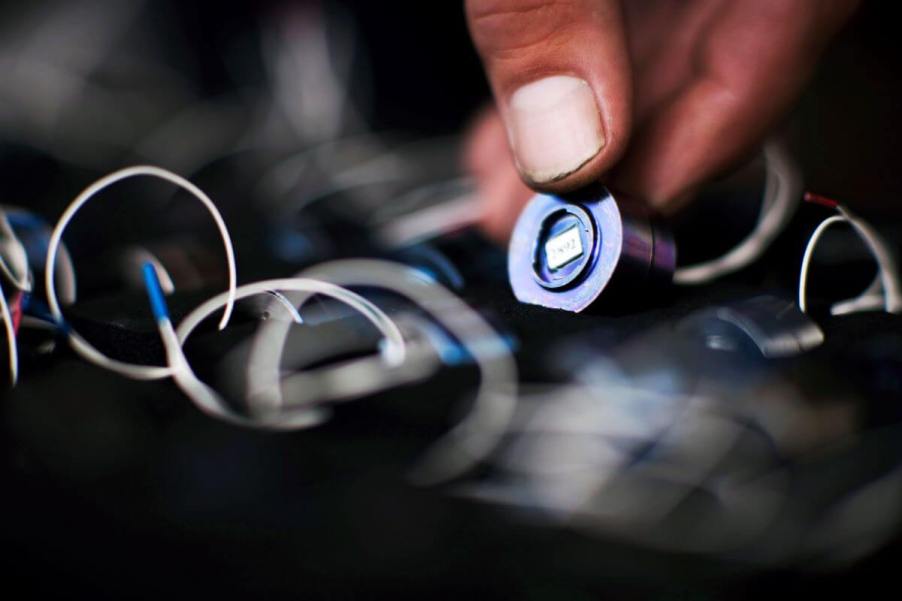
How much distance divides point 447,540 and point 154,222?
49 centimetres

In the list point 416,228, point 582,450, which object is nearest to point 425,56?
point 416,228

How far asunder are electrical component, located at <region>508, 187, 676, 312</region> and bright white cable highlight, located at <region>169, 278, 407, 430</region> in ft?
0.30

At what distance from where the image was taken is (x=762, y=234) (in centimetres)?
59

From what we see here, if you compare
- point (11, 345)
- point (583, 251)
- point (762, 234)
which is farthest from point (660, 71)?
point (11, 345)

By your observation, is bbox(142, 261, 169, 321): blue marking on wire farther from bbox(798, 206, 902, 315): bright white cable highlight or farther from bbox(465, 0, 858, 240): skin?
bbox(798, 206, 902, 315): bright white cable highlight

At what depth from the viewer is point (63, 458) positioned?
44 centimetres

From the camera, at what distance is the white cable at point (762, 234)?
0.55 meters

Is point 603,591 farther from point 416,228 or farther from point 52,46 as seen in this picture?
point 52,46

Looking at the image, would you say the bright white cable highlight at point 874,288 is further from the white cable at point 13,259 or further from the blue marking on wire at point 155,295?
the white cable at point 13,259

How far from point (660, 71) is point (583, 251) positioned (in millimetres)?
385

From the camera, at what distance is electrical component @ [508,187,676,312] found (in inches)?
17.8

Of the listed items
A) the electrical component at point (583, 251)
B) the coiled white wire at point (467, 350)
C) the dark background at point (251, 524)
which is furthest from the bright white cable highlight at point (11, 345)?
the electrical component at point (583, 251)

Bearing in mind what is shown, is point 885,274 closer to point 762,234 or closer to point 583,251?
point 762,234

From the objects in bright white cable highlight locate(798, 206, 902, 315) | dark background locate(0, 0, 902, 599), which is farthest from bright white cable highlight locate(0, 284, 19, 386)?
bright white cable highlight locate(798, 206, 902, 315)
